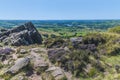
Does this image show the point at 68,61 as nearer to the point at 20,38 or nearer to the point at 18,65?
the point at 18,65

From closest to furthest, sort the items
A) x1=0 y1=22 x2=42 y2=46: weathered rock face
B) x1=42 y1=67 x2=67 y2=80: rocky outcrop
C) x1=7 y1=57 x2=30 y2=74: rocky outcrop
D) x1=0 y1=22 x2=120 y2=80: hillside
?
x1=42 y1=67 x2=67 y2=80: rocky outcrop → x1=0 y1=22 x2=120 y2=80: hillside → x1=7 y1=57 x2=30 y2=74: rocky outcrop → x1=0 y1=22 x2=42 y2=46: weathered rock face

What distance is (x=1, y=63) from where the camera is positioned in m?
30.9

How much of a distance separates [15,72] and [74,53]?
26.9ft

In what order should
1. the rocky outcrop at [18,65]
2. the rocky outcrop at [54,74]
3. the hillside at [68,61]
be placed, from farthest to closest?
the rocky outcrop at [18,65] < the hillside at [68,61] < the rocky outcrop at [54,74]

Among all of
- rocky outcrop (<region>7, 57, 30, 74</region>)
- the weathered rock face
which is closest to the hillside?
rocky outcrop (<region>7, 57, 30, 74</region>)

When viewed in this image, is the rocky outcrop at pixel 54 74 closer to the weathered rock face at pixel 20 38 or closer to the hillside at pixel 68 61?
the hillside at pixel 68 61

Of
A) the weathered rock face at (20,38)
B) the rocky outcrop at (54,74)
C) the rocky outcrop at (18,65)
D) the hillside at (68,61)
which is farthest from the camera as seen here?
the weathered rock face at (20,38)

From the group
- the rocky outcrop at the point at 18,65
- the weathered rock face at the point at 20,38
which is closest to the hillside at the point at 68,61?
the rocky outcrop at the point at 18,65

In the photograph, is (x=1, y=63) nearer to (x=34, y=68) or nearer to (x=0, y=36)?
(x=34, y=68)

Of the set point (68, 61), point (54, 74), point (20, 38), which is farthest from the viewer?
point (20, 38)

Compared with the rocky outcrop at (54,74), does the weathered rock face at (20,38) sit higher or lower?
higher

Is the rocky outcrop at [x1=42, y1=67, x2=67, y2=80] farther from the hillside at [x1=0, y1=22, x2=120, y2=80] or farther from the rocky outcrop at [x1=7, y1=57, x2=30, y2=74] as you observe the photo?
the rocky outcrop at [x1=7, y1=57, x2=30, y2=74]

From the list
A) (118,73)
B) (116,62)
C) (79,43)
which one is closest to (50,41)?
(79,43)

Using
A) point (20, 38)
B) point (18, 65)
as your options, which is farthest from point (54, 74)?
point (20, 38)
